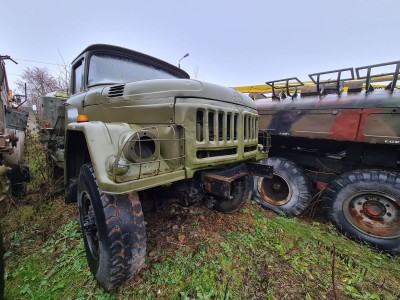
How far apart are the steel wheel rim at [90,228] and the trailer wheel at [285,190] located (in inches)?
121

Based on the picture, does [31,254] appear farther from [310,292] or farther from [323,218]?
[323,218]

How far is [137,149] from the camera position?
171cm

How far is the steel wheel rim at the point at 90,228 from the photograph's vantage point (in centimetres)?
187

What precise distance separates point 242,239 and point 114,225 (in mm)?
1676

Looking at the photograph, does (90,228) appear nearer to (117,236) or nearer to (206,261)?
(117,236)

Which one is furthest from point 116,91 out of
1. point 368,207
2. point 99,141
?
point 368,207

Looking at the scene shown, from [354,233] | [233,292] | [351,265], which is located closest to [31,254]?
[233,292]

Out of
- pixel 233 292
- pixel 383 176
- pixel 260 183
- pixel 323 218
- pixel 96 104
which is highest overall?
pixel 96 104

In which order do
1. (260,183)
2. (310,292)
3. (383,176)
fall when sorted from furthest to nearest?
(260,183)
(383,176)
(310,292)

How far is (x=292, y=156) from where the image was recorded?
448cm

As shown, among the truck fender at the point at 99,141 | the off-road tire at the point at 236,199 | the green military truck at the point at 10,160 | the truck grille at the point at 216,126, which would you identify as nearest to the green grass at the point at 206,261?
the off-road tire at the point at 236,199

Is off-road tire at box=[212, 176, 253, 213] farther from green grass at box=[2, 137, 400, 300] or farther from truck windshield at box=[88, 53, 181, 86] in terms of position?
truck windshield at box=[88, 53, 181, 86]

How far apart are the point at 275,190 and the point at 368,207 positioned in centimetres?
145

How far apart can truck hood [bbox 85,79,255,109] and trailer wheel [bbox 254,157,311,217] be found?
2163mm
